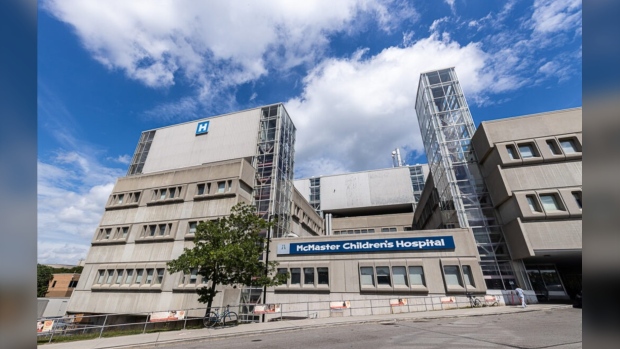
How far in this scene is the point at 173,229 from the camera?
29891mm

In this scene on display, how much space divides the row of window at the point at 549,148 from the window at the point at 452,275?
12196 mm

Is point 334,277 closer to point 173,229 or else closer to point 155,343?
point 155,343

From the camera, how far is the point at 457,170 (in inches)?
1206

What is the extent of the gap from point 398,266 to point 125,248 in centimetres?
2987

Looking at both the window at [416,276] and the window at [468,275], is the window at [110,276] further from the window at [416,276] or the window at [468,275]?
the window at [468,275]

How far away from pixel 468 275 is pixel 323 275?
11.6 meters

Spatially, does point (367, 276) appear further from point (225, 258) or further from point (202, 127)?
point (202, 127)

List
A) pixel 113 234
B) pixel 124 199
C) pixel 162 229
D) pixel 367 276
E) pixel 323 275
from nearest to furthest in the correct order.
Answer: pixel 367 276 → pixel 323 275 → pixel 162 229 → pixel 113 234 → pixel 124 199

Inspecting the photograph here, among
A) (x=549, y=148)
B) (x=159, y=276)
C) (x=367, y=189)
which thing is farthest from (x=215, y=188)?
(x=367, y=189)

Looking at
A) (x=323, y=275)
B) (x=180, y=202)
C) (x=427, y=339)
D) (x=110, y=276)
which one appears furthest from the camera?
(x=180, y=202)

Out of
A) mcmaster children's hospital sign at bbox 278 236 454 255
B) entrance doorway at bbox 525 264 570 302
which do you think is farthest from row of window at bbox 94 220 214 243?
entrance doorway at bbox 525 264 570 302

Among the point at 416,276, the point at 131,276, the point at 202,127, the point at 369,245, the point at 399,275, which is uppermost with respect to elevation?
the point at 202,127

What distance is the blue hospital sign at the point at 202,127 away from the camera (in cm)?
3994

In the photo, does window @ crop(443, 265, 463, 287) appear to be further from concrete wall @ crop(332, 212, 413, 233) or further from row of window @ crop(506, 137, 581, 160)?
concrete wall @ crop(332, 212, 413, 233)
